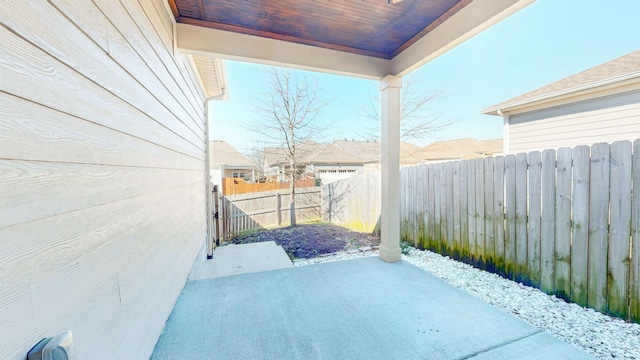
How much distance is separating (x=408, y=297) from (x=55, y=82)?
2968 millimetres

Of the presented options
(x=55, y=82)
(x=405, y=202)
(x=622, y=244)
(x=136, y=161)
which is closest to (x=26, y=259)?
(x=55, y=82)

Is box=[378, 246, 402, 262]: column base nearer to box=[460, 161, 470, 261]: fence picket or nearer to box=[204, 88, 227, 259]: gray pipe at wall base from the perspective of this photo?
box=[460, 161, 470, 261]: fence picket

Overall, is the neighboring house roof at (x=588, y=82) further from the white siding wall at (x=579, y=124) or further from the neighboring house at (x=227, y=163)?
the neighboring house at (x=227, y=163)

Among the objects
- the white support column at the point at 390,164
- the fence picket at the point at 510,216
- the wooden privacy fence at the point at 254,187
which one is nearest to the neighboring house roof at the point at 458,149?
the wooden privacy fence at the point at 254,187

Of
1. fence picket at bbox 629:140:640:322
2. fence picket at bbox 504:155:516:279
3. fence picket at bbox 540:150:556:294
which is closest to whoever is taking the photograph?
fence picket at bbox 629:140:640:322

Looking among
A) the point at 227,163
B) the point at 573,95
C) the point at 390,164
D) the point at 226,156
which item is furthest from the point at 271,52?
the point at 226,156

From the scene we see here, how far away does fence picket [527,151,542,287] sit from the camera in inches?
106

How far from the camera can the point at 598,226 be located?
7.32 ft

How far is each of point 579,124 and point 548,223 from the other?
381cm

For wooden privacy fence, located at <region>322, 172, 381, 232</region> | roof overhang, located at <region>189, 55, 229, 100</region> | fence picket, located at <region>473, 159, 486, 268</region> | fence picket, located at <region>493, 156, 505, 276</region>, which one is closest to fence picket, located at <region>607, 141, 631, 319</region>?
fence picket, located at <region>493, 156, 505, 276</region>

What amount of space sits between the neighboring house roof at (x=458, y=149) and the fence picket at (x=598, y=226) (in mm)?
13147

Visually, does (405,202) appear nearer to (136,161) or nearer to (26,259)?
(136,161)

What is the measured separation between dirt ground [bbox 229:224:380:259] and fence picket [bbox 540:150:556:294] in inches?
106

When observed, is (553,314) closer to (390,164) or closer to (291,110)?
(390,164)
